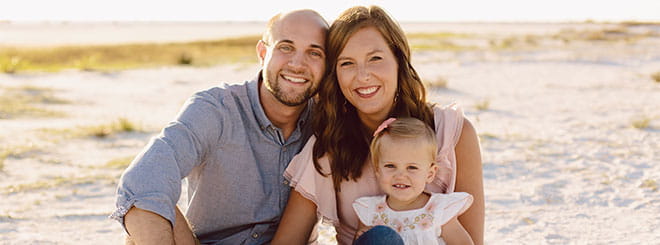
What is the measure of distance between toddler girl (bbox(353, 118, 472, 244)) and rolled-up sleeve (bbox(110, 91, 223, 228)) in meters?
0.87

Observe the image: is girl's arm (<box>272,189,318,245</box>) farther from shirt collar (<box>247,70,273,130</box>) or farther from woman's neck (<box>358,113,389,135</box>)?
woman's neck (<box>358,113,389,135</box>)

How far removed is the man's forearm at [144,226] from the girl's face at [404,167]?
1067 mm

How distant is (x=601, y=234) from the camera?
4.58m

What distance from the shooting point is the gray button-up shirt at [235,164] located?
129 inches

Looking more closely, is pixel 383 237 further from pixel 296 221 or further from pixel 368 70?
pixel 368 70

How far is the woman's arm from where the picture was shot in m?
3.22

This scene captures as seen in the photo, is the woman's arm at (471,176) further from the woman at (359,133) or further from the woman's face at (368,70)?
the woman's face at (368,70)

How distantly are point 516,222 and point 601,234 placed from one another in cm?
62

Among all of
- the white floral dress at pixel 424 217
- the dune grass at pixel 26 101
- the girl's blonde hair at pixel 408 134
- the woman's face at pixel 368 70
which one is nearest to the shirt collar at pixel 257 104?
the woman's face at pixel 368 70

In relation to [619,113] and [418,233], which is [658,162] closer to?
[619,113]

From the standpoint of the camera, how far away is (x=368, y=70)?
3.17 m

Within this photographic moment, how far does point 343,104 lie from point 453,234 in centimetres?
92

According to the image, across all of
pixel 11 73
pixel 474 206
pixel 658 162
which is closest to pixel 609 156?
pixel 658 162

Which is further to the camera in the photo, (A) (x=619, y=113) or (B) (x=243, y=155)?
(A) (x=619, y=113)
